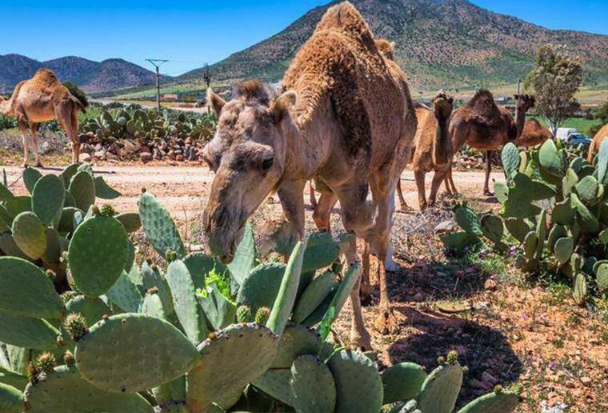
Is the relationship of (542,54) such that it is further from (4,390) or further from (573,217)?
(4,390)

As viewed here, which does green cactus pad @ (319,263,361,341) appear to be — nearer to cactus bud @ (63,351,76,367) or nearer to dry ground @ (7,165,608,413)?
cactus bud @ (63,351,76,367)

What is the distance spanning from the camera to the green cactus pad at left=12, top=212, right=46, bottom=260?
2967mm

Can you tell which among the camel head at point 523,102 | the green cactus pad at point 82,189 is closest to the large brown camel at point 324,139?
the green cactus pad at point 82,189

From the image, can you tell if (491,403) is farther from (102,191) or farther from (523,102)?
(523,102)

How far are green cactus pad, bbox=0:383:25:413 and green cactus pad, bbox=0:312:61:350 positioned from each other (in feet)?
0.44

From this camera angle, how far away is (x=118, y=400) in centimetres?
166

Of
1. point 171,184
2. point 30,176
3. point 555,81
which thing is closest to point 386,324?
point 30,176

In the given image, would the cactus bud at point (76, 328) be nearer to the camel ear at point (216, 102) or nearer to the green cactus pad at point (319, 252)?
the green cactus pad at point (319, 252)

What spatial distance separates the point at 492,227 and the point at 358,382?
16.3 ft

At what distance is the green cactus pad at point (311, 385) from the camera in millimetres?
1753

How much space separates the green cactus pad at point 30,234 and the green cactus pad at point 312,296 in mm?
1663

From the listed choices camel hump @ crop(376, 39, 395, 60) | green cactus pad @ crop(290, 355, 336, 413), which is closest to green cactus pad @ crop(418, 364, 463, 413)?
green cactus pad @ crop(290, 355, 336, 413)

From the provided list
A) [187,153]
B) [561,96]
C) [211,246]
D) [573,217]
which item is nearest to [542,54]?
[561,96]

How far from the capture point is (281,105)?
10.7 ft
